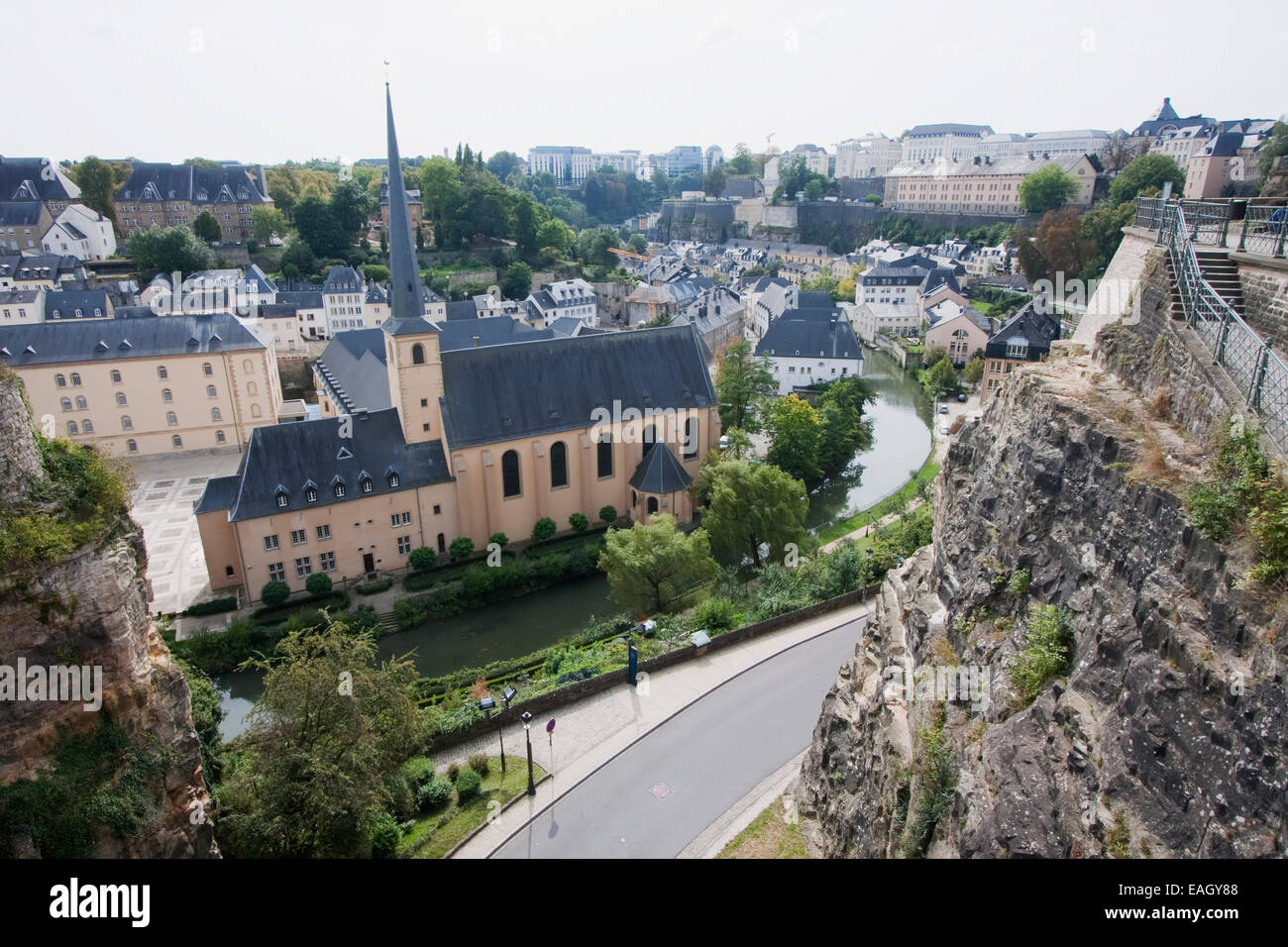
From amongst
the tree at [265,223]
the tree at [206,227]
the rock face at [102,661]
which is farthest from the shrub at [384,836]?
the tree at [265,223]

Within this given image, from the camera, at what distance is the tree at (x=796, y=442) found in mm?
42375

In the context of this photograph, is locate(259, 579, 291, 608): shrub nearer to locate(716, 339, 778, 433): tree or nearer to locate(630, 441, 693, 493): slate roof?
locate(630, 441, 693, 493): slate roof

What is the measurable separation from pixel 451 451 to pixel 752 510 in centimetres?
1268

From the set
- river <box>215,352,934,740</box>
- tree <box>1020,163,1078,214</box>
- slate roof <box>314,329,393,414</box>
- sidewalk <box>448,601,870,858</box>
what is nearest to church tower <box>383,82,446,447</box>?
slate roof <box>314,329,393,414</box>

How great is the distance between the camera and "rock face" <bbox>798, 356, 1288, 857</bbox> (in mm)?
7352

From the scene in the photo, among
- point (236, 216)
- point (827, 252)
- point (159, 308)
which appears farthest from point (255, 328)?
point (827, 252)

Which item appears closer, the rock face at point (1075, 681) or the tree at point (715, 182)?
the rock face at point (1075, 681)

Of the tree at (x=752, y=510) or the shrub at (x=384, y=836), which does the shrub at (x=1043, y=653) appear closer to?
the shrub at (x=384, y=836)

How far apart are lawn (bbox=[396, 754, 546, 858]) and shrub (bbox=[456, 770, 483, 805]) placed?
115mm

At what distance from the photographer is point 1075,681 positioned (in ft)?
31.2

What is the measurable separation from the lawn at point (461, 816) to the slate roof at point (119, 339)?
3619 cm

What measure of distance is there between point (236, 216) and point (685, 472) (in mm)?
70866

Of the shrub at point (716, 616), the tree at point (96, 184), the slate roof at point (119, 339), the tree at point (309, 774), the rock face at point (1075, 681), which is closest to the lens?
the rock face at point (1075, 681)

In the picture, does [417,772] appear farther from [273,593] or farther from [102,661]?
[273,593]
